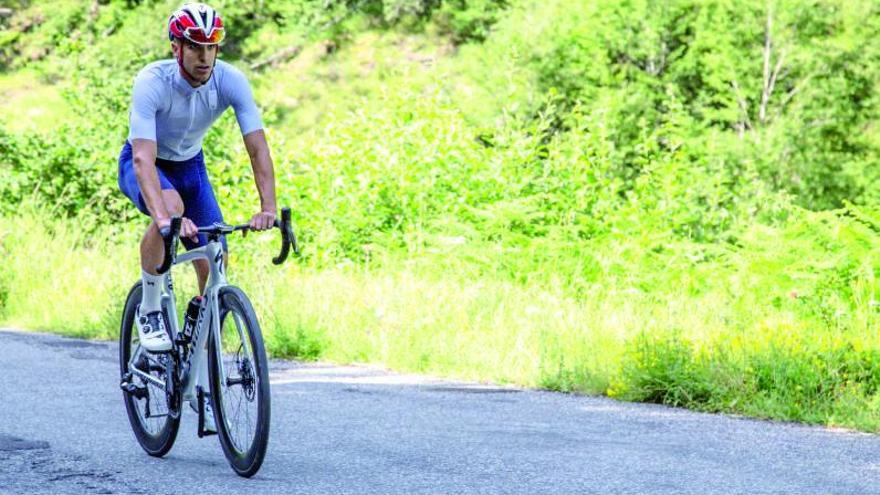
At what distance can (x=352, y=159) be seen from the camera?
57.8ft

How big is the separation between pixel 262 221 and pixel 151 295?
1.05 meters

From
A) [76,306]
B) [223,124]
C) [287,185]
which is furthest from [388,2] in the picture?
[76,306]

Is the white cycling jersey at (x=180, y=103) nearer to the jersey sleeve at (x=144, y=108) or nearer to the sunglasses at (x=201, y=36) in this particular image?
the jersey sleeve at (x=144, y=108)

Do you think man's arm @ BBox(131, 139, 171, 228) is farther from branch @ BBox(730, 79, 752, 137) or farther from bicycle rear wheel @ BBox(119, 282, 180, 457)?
branch @ BBox(730, 79, 752, 137)

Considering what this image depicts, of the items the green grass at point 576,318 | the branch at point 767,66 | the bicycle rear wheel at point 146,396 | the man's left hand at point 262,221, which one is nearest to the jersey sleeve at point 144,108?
the man's left hand at point 262,221

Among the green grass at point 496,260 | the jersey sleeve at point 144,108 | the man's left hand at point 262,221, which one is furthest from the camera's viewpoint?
the green grass at point 496,260

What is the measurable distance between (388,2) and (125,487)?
39887mm

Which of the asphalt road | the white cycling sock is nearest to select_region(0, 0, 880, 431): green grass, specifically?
the asphalt road

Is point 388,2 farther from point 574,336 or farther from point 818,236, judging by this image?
point 574,336

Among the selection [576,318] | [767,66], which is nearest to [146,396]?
[576,318]

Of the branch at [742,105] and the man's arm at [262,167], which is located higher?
the branch at [742,105]

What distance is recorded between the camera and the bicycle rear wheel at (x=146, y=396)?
632 centimetres

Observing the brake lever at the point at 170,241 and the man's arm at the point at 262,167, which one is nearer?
the brake lever at the point at 170,241

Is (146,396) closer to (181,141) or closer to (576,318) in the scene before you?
(181,141)
